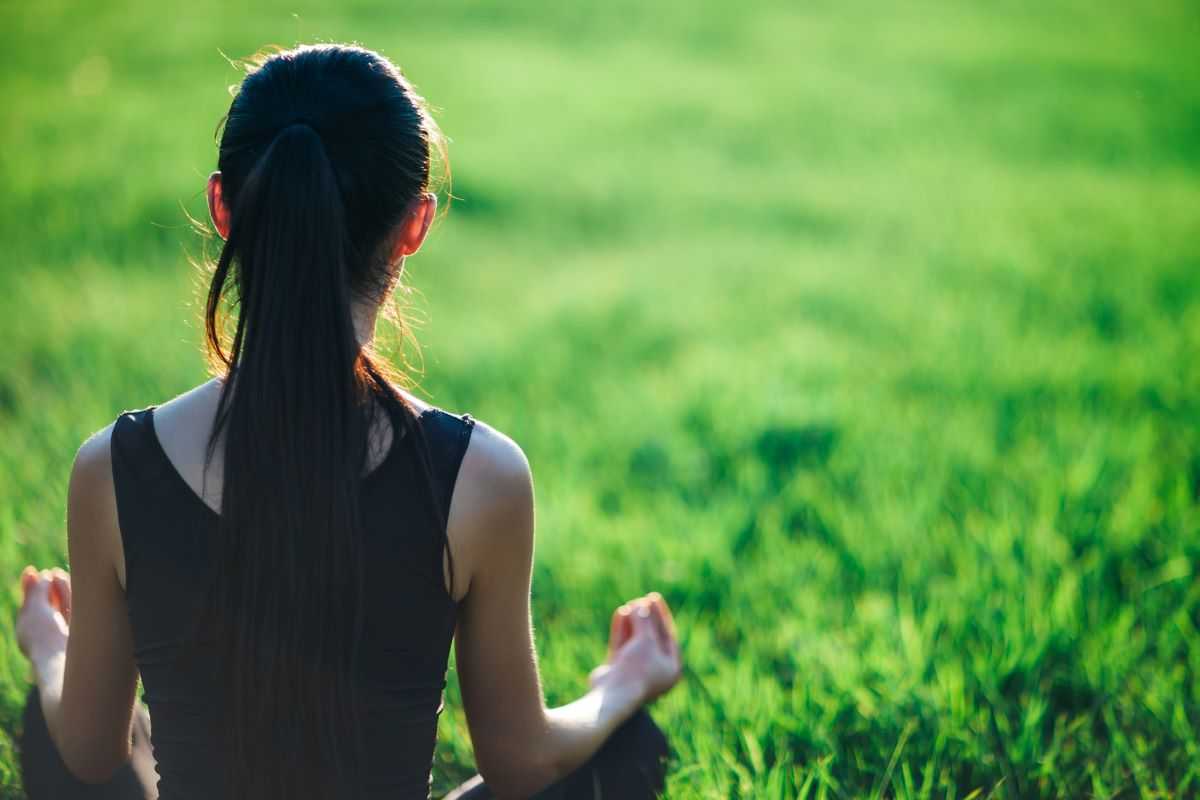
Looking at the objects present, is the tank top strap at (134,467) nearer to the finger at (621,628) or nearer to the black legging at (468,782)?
the black legging at (468,782)

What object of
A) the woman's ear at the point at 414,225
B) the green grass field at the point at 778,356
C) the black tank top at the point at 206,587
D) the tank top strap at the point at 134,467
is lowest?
the green grass field at the point at 778,356

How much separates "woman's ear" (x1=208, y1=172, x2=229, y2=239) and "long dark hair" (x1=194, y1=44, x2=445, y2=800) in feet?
0.10

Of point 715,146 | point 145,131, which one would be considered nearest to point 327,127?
point 145,131

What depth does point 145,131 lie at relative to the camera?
18.8 ft

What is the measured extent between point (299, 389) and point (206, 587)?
0.27m

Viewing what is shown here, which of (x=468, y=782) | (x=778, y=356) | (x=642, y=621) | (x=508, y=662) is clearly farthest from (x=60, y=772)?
(x=778, y=356)

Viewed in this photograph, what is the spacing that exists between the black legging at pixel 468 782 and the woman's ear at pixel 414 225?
A: 34.9 inches

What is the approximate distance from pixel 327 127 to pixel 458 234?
4372 millimetres

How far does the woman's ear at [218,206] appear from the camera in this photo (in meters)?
1.30

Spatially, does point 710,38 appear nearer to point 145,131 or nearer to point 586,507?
point 145,131

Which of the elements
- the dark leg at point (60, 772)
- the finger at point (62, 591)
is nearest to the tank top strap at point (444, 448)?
the dark leg at point (60, 772)

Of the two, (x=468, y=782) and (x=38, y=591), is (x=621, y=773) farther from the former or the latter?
(x=38, y=591)

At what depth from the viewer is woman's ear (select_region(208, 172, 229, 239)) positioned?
1304 mm

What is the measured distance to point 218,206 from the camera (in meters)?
1.33
